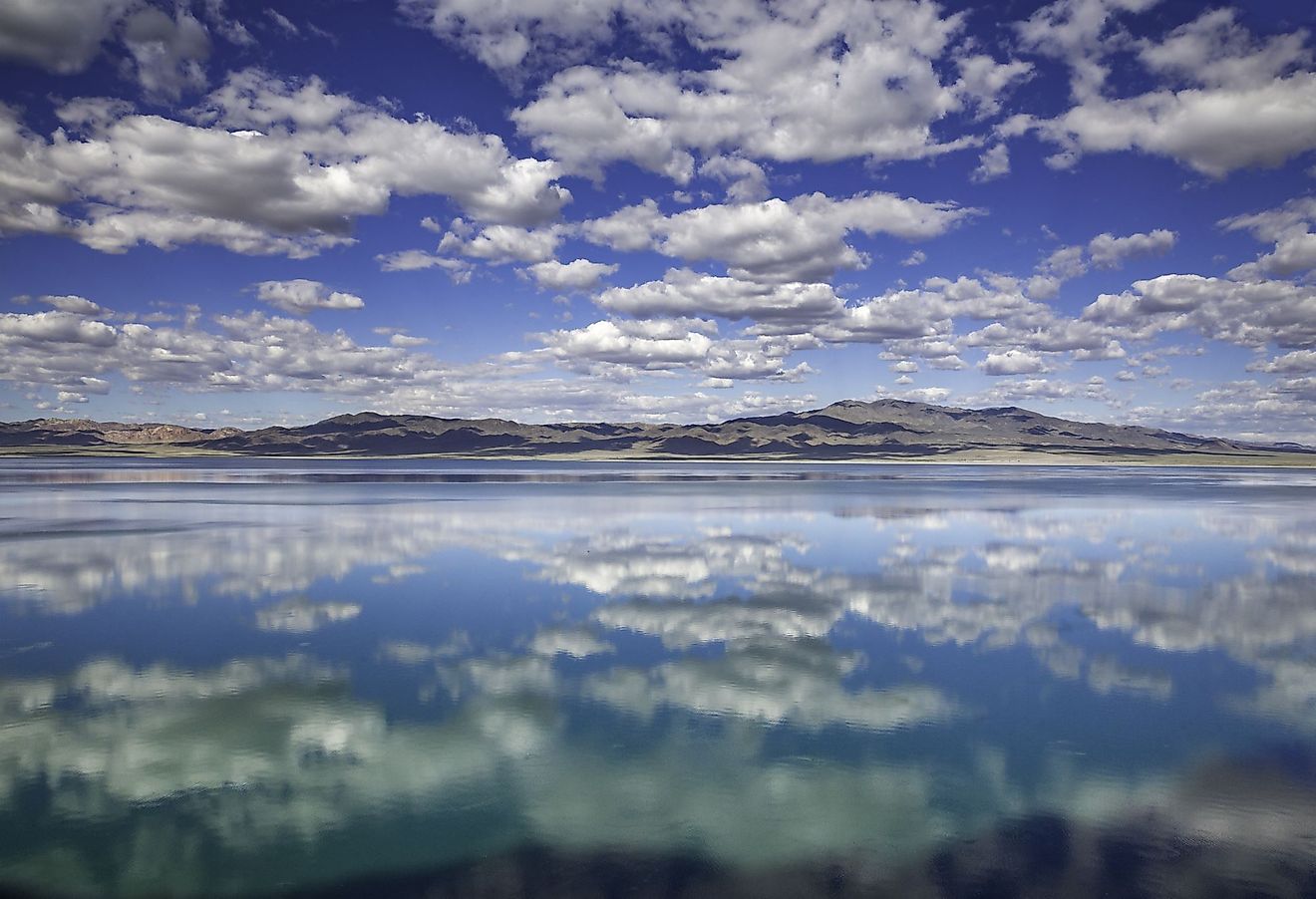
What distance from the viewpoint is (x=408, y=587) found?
26750mm

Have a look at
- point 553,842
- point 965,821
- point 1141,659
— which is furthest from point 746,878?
point 1141,659

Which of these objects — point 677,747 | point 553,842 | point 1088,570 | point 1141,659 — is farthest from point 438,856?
point 1088,570

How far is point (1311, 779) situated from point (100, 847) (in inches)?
591

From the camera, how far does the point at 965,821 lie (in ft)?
33.6

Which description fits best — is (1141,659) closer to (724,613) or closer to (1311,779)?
(1311,779)

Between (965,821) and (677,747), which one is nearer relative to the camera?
(965,821)

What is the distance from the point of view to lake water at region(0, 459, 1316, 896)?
923cm

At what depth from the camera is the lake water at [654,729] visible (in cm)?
923

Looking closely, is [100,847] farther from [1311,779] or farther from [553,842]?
[1311,779]

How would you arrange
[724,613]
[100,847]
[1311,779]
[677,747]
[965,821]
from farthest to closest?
[724,613] → [677,747] → [1311,779] → [965,821] → [100,847]

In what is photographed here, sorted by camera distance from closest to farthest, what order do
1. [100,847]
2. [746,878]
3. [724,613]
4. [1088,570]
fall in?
[746,878], [100,847], [724,613], [1088,570]

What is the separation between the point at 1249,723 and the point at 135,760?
55.9 ft

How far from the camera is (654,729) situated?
13359 mm

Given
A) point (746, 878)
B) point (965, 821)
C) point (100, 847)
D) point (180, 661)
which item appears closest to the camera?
point (746, 878)
